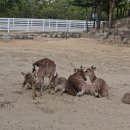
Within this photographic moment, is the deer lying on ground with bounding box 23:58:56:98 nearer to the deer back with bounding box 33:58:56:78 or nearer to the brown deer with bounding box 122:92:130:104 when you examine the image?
the deer back with bounding box 33:58:56:78

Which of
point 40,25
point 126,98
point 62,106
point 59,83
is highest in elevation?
point 40,25

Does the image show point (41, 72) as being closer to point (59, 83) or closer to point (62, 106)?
point (59, 83)

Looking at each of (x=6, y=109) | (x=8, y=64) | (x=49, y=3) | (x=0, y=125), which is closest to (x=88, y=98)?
(x=6, y=109)

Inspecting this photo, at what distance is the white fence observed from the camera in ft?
110

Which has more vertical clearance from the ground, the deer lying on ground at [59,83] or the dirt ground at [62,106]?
the deer lying on ground at [59,83]

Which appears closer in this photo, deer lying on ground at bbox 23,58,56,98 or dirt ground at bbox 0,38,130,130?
dirt ground at bbox 0,38,130,130

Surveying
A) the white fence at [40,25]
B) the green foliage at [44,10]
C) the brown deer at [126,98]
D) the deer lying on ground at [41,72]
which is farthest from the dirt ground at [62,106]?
the green foliage at [44,10]

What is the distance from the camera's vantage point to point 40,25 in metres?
35.4

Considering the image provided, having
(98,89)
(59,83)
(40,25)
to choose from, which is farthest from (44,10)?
(98,89)

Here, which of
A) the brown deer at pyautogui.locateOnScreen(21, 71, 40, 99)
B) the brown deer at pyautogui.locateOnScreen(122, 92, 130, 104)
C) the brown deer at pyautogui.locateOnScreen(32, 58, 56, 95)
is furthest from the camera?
the brown deer at pyautogui.locateOnScreen(32, 58, 56, 95)

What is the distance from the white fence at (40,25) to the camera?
33.4 metres

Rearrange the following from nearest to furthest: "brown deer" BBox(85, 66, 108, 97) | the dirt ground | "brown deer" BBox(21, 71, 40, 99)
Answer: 1. the dirt ground
2. "brown deer" BBox(21, 71, 40, 99)
3. "brown deer" BBox(85, 66, 108, 97)

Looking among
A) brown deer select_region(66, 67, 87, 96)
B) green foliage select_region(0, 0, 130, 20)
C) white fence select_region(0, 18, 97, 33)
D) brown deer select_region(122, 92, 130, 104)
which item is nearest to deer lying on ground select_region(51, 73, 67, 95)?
brown deer select_region(66, 67, 87, 96)

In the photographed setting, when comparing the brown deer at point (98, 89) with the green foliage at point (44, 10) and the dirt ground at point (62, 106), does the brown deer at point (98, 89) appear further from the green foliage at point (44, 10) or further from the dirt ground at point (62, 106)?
the green foliage at point (44, 10)
